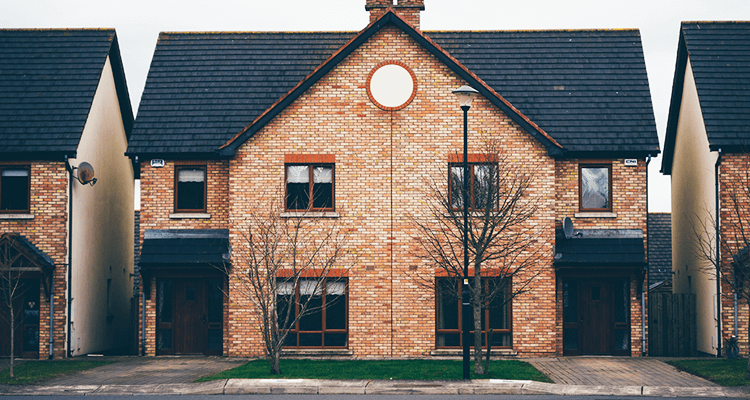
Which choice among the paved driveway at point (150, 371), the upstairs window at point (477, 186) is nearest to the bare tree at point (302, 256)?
the paved driveway at point (150, 371)

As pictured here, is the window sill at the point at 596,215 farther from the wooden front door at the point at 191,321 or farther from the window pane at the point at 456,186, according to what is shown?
the wooden front door at the point at 191,321

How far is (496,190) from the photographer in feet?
53.6

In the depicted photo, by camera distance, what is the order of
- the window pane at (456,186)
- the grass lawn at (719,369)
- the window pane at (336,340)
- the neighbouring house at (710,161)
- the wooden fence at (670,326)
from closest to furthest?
1. the grass lawn at (719,369)
2. the window pane at (456,186)
3. the neighbouring house at (710,161)
4. the window pane at (336,340)
5. the wooden fence at (670,326)

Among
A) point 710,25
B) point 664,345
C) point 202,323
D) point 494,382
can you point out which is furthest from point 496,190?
point 710,25

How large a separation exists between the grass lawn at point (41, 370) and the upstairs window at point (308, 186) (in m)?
6.34

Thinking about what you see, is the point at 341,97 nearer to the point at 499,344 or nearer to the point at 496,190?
the point at 496,190

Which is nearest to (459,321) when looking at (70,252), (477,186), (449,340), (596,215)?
(449,340)

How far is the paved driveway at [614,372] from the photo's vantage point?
48.9 feet

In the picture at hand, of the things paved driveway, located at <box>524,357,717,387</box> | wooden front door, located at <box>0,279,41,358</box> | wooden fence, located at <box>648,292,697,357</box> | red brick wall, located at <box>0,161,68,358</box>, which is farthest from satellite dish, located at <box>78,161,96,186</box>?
wooden fence, located at <box>648,292,697,357</box>

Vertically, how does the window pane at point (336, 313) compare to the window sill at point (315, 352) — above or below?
above

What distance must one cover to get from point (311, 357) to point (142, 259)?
5.23 metres

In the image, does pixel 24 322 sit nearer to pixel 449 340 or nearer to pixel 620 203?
pixel 449 340

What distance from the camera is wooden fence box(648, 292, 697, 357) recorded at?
19719 mm

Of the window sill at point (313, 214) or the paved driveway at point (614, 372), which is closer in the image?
the paved driveway at point (614, 372)
